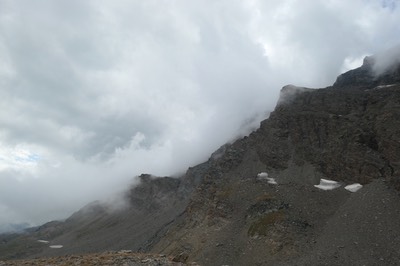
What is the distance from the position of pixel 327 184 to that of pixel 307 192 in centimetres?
1052

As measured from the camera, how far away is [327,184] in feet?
433

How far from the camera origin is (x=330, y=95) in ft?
599

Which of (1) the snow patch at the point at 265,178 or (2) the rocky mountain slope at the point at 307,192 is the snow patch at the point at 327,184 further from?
(1) the snow patch at the point at 265,178

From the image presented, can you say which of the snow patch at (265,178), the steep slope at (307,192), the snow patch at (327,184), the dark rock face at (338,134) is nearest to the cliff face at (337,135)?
the dark rock face at (338,134)

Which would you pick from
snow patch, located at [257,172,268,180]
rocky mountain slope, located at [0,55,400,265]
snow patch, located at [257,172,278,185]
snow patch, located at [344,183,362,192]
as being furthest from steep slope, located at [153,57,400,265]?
snow patch, located at [257,172,268,180]

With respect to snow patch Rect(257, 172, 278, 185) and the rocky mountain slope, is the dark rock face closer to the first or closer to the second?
the rocky mountain slope

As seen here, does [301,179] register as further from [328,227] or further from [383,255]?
[383,255]

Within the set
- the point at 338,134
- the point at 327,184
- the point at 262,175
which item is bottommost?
the point at 327,184

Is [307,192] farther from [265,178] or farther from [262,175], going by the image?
[262,175]

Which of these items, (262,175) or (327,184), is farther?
(262,175)

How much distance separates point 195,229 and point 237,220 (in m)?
17.3

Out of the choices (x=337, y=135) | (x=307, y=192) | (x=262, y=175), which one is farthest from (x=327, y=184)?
(x=337, y=135)

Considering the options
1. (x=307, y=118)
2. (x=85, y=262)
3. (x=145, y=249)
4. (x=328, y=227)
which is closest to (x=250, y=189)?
(x=328, y=227)

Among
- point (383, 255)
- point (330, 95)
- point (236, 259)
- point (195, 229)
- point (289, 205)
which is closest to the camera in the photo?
point (383, 255)
